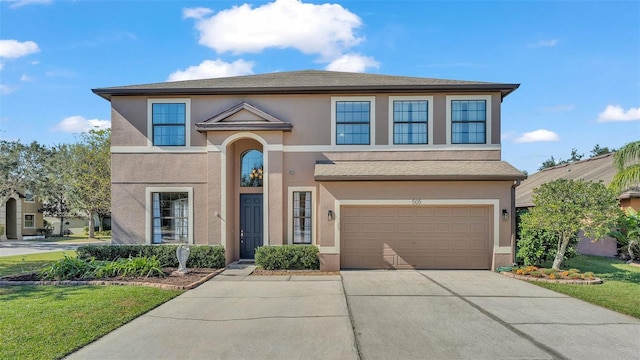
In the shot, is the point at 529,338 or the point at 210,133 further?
the point at 210,133

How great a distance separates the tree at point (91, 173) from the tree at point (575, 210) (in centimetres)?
2695

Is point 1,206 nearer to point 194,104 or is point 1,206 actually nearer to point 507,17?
point 194,104

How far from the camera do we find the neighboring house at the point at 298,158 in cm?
1261

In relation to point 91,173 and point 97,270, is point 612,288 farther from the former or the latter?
point 91,173

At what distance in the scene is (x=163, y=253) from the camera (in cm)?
1273

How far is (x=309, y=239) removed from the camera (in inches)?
520

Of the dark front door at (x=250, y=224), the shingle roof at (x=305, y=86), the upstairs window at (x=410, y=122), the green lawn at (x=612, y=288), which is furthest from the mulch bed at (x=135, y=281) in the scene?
the green lawn at (x=612, y=288)

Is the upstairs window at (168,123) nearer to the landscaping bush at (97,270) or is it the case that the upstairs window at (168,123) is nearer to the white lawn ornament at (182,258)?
the white lawn ornament at (182,258)

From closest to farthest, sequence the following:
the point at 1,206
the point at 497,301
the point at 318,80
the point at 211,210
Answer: the point at 497,301 → the point at 211,210 → the point at 318,80 → the point at 1,206

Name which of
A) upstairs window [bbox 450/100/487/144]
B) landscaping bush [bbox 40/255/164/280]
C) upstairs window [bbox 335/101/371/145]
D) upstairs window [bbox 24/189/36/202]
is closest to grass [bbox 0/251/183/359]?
landscaping bush [bbox 40/255/164/280]

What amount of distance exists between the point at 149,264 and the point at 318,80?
8.42m

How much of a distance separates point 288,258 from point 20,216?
3105 centimetres

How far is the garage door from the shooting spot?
12516 mm

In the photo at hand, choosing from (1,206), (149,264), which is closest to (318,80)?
(149,264)
